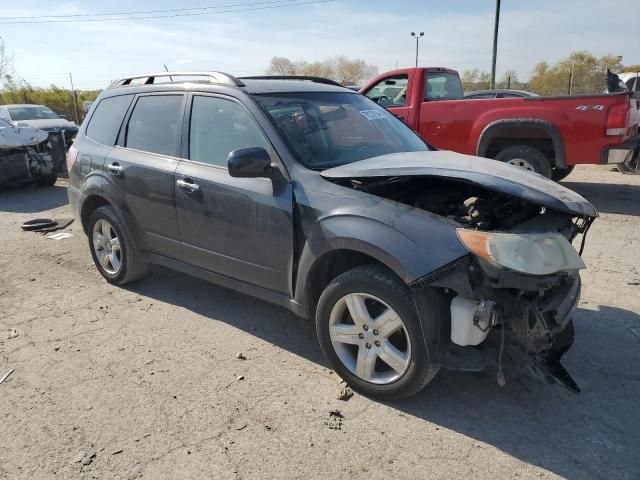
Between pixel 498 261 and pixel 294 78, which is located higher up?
pixel 294 78

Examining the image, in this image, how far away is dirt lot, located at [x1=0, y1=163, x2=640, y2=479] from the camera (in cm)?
254

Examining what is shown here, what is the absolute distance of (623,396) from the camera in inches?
119

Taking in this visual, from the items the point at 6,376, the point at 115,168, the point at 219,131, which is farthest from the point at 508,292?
the point at 115,168

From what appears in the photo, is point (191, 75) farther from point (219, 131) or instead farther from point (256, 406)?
point (256, 406)

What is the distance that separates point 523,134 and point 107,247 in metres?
6.19

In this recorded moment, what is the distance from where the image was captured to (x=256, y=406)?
3.01 meters

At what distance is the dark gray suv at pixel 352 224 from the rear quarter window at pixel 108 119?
0.11m

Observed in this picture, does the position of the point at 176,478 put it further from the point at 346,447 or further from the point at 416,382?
the point at 416,382

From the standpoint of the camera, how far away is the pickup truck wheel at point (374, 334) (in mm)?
2775

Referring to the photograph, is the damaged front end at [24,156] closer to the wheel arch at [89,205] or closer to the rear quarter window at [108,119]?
the rear quarter window at [108,119]

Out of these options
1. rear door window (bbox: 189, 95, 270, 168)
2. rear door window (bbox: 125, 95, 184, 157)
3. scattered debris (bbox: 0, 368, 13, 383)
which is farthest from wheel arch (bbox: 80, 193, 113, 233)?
scattered debris (bbox: 0, 368, 13, 383)

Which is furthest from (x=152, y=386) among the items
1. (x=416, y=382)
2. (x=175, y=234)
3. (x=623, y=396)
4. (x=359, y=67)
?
(x=359, y=67)

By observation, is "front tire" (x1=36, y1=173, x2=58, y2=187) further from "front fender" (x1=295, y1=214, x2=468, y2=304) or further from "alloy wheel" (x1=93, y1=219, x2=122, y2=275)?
"front fender" (x1=295, y1=214, x2=468, y2=304)

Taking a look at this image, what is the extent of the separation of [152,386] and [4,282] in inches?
116
